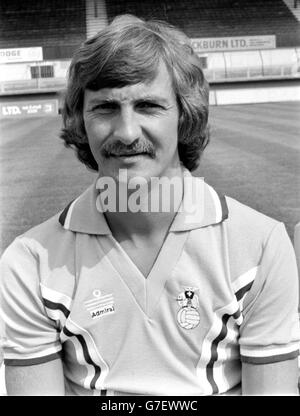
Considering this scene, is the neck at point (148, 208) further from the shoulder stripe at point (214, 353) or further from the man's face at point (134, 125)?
the shoulder stripe at point (214, 353)

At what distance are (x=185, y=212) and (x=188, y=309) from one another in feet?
0.65

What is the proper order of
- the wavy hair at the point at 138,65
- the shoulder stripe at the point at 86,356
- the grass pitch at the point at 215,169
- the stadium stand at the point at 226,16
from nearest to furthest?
the wavy hair at the point at 138,65, the shoulder stripe at the point at 86,356, the grass pitch at the point at 215,169, the stadium stand at the point at 226,16

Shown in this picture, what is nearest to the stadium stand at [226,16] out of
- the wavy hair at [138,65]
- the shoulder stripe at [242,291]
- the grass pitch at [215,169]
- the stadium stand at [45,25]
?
the stadium stand at [45,25]

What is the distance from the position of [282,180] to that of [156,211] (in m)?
5.68

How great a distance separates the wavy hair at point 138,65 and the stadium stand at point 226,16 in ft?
41.6

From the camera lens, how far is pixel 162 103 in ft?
3.53

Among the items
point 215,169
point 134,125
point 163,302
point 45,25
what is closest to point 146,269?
point 163,302

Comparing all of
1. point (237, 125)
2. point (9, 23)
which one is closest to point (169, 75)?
point (237, 125)

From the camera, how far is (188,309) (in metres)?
1.10

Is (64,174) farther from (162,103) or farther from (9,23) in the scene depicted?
(9,23)

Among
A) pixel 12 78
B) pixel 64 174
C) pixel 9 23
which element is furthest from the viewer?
pixel 12 78

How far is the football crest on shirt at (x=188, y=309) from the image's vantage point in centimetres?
110

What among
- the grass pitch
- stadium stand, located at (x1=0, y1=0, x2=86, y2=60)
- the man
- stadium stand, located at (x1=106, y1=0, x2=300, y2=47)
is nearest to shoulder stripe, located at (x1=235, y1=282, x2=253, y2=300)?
the man

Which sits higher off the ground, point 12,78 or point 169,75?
point 169,75
